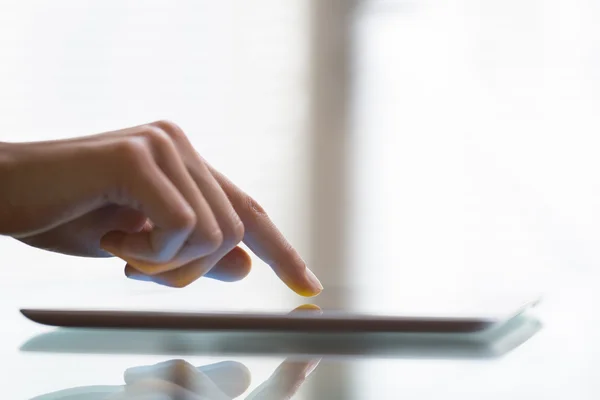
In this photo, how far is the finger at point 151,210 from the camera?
48 cm

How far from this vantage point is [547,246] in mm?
1631

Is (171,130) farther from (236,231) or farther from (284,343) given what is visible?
(284,343)

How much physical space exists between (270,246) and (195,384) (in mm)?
296

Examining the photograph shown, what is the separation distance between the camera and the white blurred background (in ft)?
5.53

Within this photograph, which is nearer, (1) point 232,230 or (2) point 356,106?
(1) point 232,230

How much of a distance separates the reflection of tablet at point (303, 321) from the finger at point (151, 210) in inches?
2.0

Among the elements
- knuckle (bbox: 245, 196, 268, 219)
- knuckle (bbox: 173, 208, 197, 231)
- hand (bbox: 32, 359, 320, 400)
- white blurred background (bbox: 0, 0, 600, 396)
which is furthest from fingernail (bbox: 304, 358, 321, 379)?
white blurred background (bbox: 0, 0, 600, 396)

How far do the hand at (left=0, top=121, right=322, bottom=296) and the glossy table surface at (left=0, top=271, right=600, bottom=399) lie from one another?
0.22 ft

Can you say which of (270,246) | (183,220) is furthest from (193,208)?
(270,246)

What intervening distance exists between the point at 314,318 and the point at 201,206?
13cm

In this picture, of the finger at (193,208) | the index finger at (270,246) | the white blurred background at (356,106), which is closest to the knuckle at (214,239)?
the finger at (193,208)

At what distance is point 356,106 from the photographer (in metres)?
1.75

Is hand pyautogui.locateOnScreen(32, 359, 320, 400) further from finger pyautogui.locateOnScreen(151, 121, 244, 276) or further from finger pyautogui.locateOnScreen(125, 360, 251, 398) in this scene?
finger pyautogui.locateOnScreen(151, 121, 244, 276)

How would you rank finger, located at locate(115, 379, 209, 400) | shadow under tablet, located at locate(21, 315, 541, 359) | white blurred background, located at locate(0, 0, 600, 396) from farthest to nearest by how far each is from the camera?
white blurred background, located at locate(0, 0, 600, 396) < shadow under tablet, located at locate(21, 315, 541, 359) < finger, located at locate(115, 379, 209, 400)
